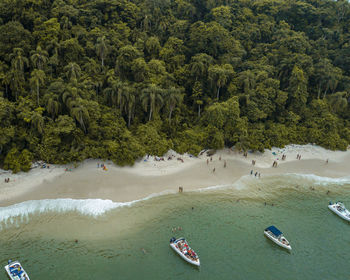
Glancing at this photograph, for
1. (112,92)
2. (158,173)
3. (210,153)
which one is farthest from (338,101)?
(112,92)

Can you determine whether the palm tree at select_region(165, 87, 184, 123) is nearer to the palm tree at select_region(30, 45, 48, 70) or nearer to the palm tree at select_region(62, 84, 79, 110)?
the palm tree at select_region(62, 84, 79, 110)

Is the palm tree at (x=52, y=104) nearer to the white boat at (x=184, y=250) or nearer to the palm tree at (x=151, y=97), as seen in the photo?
the palm tree at (x=151, y=97)

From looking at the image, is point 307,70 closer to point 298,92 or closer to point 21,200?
point 298,92

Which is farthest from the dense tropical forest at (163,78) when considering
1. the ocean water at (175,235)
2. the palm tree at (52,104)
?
the ocean water at (175,235)

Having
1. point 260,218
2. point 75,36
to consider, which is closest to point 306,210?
point 260,218

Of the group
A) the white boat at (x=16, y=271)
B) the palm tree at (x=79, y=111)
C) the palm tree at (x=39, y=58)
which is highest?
the palm tree at (x=39, y=58)

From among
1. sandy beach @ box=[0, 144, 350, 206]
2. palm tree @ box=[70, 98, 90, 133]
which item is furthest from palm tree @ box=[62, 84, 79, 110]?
sandy beach @ box=[0, 144, 350, 206]

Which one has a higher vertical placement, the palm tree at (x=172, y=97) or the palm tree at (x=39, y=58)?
the palm tree at (x=39, y=58)
